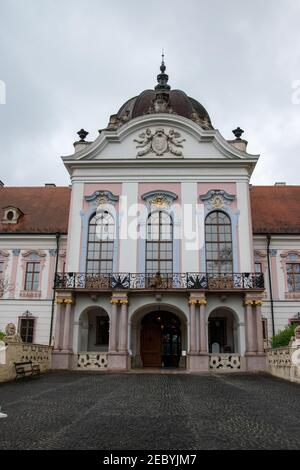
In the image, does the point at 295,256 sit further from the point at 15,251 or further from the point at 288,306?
the point at 15,251

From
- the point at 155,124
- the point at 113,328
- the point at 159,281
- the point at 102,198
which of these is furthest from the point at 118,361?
the point at 155,124

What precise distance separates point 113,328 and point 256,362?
6426 millimetres

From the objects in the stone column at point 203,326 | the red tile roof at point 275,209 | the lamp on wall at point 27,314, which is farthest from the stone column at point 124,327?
the red tile roof at point 275,209

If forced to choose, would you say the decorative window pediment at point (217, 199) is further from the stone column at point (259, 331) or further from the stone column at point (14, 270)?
the stone column at point (14, 270)

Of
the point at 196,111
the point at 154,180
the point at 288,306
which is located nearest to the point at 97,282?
the point at 154,180

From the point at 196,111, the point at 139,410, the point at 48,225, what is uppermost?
the point at 196,111

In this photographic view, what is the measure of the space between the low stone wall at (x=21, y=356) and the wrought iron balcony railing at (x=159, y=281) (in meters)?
3.12

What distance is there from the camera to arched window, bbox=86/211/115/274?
74.6 feet

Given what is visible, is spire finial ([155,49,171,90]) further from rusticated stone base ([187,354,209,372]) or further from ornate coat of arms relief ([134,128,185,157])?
rusticated stone base ([187,354,209,372])

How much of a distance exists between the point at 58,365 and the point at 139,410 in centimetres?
1212

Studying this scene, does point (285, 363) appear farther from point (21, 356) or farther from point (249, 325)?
point (21, 356)

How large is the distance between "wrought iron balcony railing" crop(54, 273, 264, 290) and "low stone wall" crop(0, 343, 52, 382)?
312cm

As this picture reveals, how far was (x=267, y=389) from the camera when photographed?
13461 millimetres

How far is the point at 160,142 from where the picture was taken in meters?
24.0
